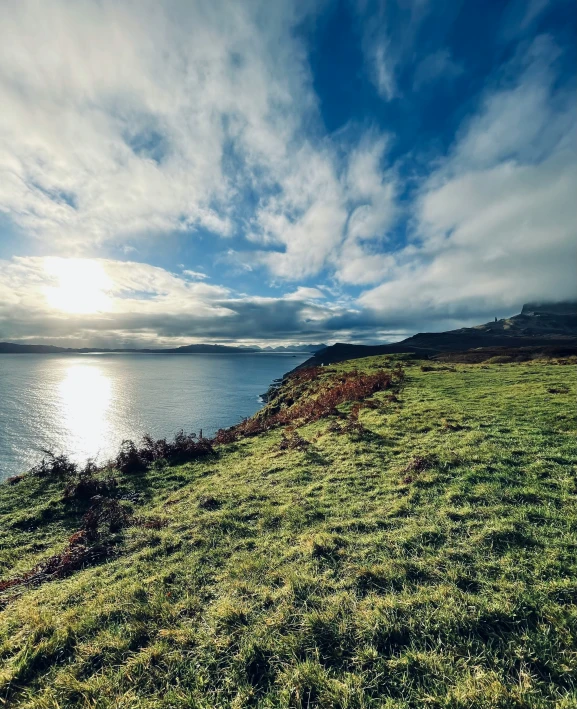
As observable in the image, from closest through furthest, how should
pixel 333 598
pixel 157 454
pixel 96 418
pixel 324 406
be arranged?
pixel 333 598 < pixel 157 454 < pixel 324 406 < pixel 96 418

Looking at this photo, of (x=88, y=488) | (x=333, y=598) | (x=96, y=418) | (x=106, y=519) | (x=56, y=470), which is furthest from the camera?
(x=96, y=418)

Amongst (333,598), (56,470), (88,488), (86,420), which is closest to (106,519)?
(88,488)

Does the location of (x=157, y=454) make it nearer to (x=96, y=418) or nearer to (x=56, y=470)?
(x=56, y=470)

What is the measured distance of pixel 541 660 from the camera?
5.09m

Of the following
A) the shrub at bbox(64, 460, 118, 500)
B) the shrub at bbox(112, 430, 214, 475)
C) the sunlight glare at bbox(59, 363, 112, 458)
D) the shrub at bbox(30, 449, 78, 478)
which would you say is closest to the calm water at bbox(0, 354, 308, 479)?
the sunlight glare at bbox(59, 363, 112, 458)

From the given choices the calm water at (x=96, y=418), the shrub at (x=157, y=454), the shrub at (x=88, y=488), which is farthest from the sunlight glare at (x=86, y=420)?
the shrub at (x=88, y=488)

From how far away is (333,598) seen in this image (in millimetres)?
6852

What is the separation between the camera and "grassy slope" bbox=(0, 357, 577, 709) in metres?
5.14

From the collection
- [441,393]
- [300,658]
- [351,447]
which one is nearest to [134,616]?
[300,658]

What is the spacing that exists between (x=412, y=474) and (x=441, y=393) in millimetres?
16288

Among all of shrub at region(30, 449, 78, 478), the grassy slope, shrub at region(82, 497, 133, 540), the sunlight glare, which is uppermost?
the grassy slope

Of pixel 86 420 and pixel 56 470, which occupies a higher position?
pixel 56 470

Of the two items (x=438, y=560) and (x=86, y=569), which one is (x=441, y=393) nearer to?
(x=438, y=560)

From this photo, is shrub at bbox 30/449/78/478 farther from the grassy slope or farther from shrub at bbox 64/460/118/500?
the grassy slope
